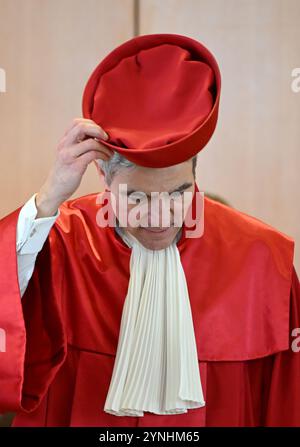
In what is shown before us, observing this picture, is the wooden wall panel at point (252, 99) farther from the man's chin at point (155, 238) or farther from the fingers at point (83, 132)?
the fingers at point (83, 132)

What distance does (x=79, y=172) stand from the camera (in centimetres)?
149

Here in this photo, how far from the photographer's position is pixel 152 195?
155cm

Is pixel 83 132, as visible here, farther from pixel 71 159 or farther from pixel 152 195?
pixel 152 195

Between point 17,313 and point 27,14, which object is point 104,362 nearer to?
point 17,313

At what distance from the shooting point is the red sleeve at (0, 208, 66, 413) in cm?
149

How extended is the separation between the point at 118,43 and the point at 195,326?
1.18 m

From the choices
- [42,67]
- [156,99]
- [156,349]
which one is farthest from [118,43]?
[156,349]

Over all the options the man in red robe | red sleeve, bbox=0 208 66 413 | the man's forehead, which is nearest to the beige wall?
the man in red robe

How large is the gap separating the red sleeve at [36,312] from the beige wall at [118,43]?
2.77 feet

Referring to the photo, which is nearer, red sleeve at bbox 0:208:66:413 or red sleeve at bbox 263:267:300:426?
red sleeve at bbox 0:208:66:413

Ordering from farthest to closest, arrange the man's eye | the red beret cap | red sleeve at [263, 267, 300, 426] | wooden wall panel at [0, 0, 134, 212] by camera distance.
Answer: wooden wall panel at [0, 0, 134, 212] < red sleeve at [263, 267, 300, 426] < the man's eye < the red beret cap

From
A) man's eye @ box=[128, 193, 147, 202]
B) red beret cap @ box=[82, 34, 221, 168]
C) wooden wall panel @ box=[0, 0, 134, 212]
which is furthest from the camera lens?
wooden wall panel @ box=[0, 0, 134, 212]

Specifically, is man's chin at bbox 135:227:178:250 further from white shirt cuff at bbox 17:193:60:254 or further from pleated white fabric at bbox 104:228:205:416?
white shirt cuff at bbox 17:193:60:254

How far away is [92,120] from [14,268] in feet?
1.15
